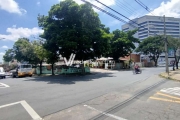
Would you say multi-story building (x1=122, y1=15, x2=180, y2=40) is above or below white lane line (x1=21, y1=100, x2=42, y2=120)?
above

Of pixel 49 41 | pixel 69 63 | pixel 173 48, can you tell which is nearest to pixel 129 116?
pixel 49 41

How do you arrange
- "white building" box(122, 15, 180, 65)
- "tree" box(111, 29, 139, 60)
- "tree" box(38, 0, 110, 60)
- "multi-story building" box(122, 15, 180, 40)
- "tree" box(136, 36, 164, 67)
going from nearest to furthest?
"white building" box(122, 15, 180, 65)
"multi-story building" box(122, 15, 180, 40)
"tree" box(38, 0, 110, 60)
"tree" box(111, 29, 139, 60)
"tree" box(136, 36, 164, 67)

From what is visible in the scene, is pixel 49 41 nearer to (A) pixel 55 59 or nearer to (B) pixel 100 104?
(A) pixel 55 59

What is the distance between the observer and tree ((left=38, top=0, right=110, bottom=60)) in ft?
70.9

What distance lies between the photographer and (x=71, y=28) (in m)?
22.9

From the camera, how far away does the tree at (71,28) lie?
2162cm

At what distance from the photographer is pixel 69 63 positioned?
29891mm

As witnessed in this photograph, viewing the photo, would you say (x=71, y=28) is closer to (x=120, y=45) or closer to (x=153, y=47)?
(x=120, y=45)

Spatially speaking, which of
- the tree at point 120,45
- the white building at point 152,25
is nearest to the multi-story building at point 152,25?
the white building at point 152,25

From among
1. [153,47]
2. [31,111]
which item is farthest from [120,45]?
[31,111]

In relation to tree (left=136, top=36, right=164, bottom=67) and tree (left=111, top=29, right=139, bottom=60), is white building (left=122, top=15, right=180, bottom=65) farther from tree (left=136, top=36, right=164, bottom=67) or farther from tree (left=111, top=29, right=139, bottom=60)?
tree (left=136, top=36, right=164, bottom=67)

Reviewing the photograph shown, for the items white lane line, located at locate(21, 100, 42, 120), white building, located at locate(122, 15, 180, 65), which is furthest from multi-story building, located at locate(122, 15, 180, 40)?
white lane line, located at locate(21, 100, 42, 120)

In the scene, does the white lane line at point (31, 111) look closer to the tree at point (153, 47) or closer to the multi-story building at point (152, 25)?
the multi-story building at point (152, 25)

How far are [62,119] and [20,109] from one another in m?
2.29
